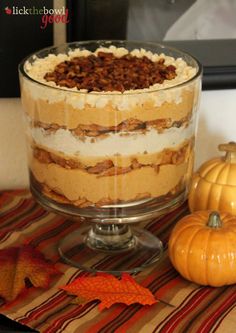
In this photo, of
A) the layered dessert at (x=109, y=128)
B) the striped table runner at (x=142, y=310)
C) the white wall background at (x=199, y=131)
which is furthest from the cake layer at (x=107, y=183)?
the white wall background at (x=199, y=131)

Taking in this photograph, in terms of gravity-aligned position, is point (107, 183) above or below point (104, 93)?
below

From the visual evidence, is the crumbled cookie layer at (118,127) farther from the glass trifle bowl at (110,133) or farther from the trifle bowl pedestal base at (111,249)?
the trifle bowl pedestal base at (111,249)

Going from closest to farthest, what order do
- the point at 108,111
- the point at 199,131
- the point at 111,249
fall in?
the point at 108,111 < the point at 111,249 < the point at 199,131

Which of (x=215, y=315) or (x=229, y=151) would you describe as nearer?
(x=215, y=315)

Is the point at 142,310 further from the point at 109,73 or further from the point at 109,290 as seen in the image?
the point at 109,73

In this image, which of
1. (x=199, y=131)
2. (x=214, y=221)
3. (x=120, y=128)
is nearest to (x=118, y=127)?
(x=120, y=128)

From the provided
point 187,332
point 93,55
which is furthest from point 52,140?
point 187,332

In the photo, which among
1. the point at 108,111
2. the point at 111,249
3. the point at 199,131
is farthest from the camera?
the point at 199,131

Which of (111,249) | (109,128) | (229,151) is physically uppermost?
(109,128)
